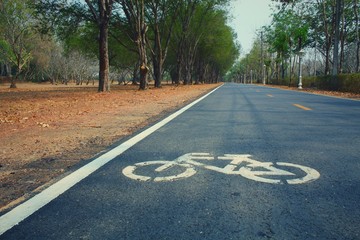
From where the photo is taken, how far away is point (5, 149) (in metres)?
4.89

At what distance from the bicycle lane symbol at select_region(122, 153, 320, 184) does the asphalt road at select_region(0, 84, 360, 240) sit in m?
0.01

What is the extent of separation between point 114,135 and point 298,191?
147 inches

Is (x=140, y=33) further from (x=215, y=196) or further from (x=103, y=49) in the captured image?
(x=215, y=196)

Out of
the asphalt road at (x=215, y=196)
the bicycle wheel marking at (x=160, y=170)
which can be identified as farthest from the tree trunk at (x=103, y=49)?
the bicycle wheel marking at (x=160, y=170)

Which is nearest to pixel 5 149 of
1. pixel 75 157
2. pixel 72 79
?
pixel 75 157

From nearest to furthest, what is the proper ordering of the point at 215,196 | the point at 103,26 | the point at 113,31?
the point at 215,196 → the point at 103,26 → the point at 113,31

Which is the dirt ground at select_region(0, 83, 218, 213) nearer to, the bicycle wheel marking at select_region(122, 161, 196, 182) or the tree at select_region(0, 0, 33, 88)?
the bicycle wheel marking at select_region(122, 161, 196, 182)

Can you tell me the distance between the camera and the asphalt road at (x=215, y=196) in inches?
85.4

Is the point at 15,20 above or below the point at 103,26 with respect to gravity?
above

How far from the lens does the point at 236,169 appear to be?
355 centimetres

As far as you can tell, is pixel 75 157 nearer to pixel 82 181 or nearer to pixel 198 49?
pixel 82 181

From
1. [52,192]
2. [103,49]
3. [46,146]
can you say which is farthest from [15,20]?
[52,192]

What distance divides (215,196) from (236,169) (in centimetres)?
85

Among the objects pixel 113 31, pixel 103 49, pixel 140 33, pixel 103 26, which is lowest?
pixel 103 49
